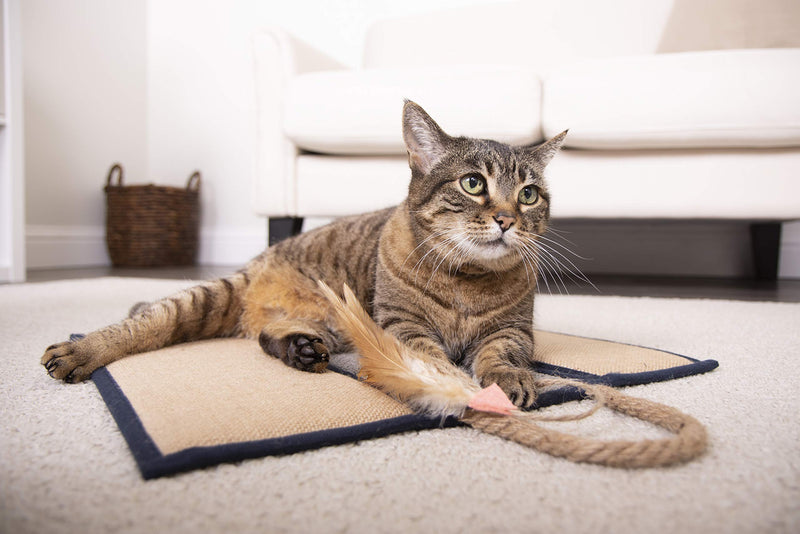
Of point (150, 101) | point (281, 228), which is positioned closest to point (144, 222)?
point (150, 101)

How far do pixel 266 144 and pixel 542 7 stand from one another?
6.06ft

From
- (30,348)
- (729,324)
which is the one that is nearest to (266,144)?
(30,348)

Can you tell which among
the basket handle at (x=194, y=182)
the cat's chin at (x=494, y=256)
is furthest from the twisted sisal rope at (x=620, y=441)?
the basket handle at (x=194, y=182)

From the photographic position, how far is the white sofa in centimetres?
186

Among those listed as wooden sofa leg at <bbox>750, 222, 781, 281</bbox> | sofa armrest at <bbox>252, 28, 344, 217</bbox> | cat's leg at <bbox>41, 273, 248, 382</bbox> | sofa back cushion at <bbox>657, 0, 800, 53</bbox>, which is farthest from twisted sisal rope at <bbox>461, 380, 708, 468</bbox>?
wooden sofa leg at <bbox>750, 222, 781, 281</bbox>

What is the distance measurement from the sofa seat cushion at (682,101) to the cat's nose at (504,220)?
1215 mm

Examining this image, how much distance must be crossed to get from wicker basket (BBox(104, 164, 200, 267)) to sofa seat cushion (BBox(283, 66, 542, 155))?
1.65 meters

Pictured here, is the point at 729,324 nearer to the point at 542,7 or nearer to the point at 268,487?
the point at 268,487

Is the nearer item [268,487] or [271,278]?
[268,487]

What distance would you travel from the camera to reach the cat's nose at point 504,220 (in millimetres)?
911

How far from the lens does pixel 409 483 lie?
0.53 metres

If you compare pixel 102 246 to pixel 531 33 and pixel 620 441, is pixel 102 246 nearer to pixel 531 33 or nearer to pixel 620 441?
pixel 531 33

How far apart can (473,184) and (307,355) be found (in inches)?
17.5

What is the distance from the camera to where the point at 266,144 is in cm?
230
